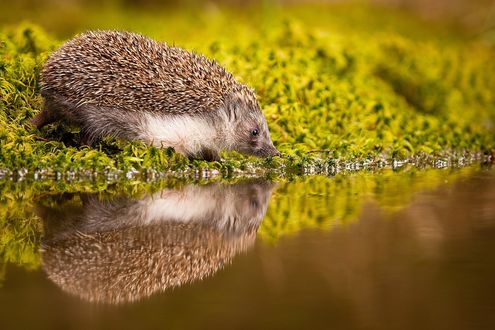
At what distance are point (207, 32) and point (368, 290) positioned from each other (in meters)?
11.8

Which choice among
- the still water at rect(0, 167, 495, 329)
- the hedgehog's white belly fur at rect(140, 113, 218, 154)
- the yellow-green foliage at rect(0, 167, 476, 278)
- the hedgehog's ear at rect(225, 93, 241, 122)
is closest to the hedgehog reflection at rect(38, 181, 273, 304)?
the still water at rect(0, 167, 495, 329)

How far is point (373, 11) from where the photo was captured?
21.7m

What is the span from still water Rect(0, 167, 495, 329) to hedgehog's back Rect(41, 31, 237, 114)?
1228 millimetres

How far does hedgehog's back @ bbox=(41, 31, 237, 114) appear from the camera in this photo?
8.29 metres

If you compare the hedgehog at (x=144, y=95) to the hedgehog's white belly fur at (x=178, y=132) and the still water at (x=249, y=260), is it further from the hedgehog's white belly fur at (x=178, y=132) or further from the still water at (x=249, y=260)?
the still water at (x=249, y=260)

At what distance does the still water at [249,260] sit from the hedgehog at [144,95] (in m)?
1.12

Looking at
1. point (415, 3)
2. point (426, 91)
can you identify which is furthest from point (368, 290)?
point (415, 3)

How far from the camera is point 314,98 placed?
36.7 feet

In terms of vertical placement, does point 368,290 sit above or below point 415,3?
below

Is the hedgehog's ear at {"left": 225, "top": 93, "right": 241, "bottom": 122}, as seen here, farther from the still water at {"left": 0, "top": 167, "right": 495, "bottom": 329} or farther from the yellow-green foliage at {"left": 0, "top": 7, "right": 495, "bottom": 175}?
the still water at {"left": 0, "top": 167, "right": 495, "bottom": 329}

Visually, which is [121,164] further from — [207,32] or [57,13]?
[57,13]

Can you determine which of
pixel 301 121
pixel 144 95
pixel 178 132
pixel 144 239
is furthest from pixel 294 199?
pixel 301 121

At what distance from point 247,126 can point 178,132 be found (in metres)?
0.76

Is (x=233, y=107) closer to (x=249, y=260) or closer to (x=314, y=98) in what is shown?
(x=314, y=98)
